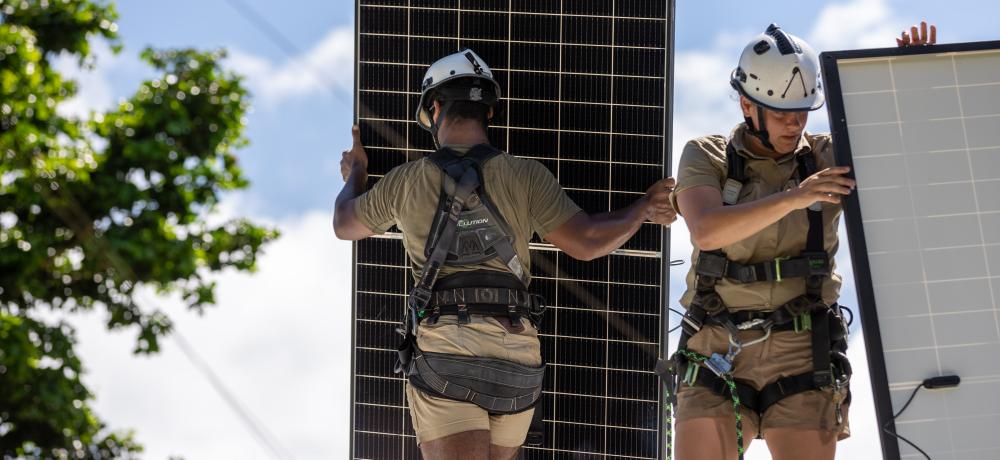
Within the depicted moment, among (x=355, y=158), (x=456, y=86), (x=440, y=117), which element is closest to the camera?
(x=440, y=117)

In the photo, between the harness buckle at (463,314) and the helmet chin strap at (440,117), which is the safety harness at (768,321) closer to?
the harness buckle at (463,314)

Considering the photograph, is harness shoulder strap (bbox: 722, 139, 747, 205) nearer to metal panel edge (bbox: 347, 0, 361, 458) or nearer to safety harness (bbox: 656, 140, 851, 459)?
safety harness (bbox: 656, 140, 851, 459)

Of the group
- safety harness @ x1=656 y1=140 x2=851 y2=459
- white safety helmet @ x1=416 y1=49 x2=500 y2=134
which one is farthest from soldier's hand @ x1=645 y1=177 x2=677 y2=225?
safety harness @ x1=656 y1=140 x2=851 y2=459

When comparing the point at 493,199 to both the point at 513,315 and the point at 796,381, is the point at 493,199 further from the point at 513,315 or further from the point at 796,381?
the point at 796,381

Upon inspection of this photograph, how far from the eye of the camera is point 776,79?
28.7ft

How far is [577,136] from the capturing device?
10859 mm

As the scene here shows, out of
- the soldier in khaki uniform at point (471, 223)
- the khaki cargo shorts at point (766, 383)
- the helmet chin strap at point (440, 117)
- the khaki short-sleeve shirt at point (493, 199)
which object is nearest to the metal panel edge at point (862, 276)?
the khaki cargo shorts at point (766, 383)

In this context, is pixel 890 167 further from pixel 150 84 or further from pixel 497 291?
pixel 150 84

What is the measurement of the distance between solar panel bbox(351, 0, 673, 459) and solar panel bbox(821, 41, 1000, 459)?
6.69 ft

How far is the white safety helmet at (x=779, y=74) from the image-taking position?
870 cm

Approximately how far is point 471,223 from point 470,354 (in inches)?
27.2

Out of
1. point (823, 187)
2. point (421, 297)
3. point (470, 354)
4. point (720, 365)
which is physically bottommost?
point (720, 365)

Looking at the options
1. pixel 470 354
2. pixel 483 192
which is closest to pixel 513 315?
pixel 470 354

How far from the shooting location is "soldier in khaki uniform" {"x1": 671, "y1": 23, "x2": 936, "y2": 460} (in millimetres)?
8391
